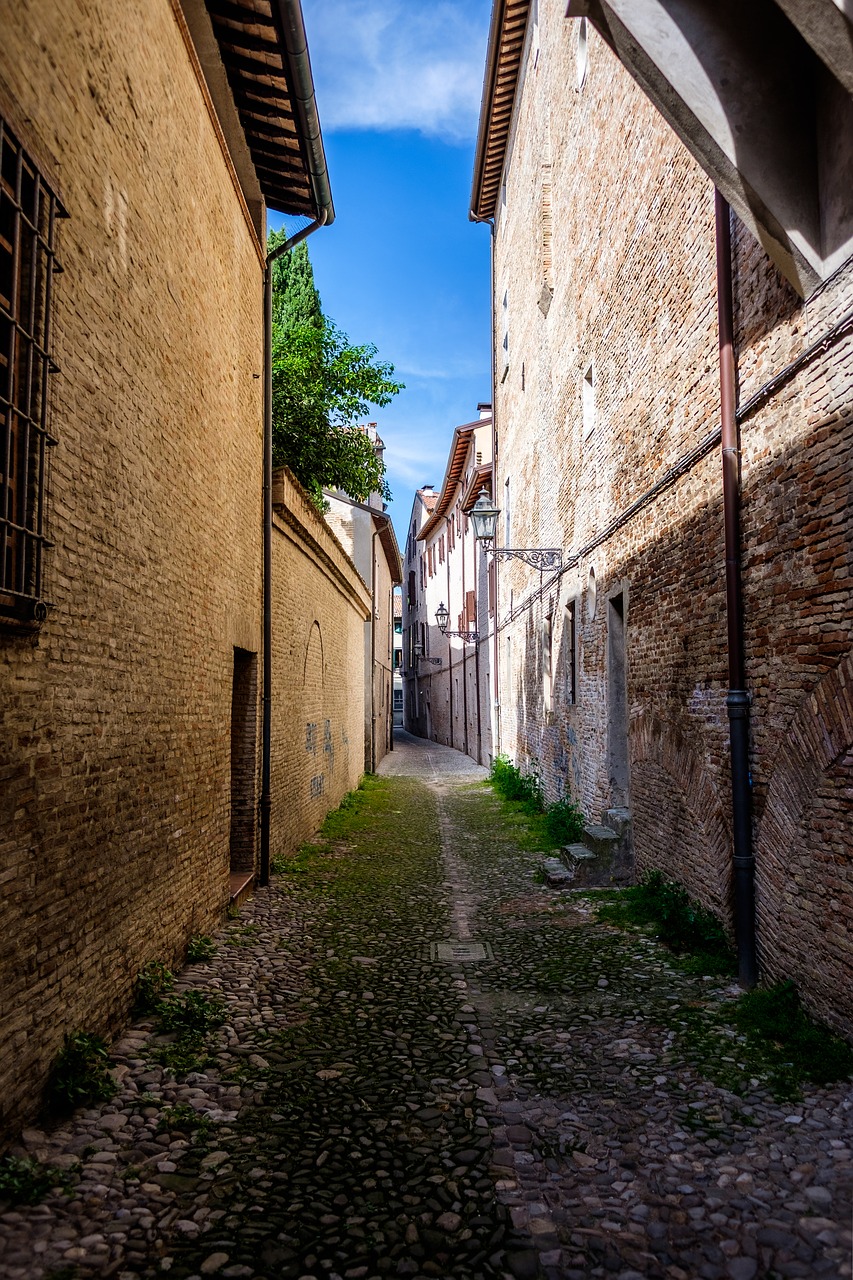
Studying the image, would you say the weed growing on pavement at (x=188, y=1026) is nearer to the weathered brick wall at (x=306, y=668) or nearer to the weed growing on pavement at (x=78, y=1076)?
the weed growing on pavement at (x=78, y=1076)

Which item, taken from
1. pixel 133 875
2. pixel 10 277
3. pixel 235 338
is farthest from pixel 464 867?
pixel 10 277

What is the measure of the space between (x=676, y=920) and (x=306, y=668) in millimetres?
5978

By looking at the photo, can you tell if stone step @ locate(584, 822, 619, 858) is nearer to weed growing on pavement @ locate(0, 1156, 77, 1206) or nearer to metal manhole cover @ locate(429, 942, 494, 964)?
metal manhole cover @ locate(429, 942, 494, 964)

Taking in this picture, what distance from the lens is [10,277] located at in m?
3.06

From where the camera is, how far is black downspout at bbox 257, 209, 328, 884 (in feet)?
25.5

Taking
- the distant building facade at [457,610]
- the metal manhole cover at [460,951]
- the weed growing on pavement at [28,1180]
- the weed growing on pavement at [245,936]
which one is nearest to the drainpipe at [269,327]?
the weed growing on pavement at [245,936]

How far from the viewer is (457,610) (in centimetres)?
2844

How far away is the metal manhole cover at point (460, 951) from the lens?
5762mm

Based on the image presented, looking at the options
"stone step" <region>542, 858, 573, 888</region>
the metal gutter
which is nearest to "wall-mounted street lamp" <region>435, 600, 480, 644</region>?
"stone step" <region>542, 858, 573, 888</region>

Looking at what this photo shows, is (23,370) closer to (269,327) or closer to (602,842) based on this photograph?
(269,327)

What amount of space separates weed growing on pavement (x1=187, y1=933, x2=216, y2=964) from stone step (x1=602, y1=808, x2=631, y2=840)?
4.07m

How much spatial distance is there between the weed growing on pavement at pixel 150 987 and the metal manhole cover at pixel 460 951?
6.16ft

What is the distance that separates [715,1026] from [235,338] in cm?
610

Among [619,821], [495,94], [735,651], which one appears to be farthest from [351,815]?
[495,94]
